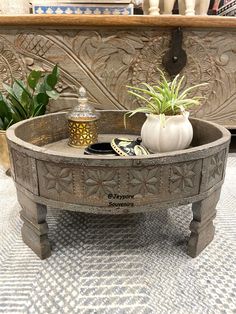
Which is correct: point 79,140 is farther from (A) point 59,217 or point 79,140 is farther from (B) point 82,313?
→ (B) point 82,313

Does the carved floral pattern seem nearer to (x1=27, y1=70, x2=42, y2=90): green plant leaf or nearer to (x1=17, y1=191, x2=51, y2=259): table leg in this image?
(x1=17, y1=191, x2=51, y2=259): table leg

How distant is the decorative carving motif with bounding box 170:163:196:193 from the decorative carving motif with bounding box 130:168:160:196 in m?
0.03

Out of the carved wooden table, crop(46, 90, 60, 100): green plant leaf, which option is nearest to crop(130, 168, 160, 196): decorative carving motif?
the carved wooden table

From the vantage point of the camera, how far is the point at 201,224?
0.67 meters

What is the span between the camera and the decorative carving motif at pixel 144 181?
583 mm

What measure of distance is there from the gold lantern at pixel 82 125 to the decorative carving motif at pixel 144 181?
1.14 ft

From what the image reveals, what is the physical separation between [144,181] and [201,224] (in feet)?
0.64

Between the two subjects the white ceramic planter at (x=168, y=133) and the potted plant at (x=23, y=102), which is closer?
the white ceramic planter at (x=168, y=133)

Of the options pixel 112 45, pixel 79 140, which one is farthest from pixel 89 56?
pixel 79 140

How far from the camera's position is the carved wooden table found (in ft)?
1.90

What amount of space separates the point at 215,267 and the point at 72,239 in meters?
0.36

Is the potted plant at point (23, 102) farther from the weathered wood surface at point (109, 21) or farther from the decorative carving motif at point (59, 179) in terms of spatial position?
the decorative carving motif at point (59, 179)

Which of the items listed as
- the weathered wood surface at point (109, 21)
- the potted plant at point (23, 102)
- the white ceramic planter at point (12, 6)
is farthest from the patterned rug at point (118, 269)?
the white ceramic planter at point (12, 6)

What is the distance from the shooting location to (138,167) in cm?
58
